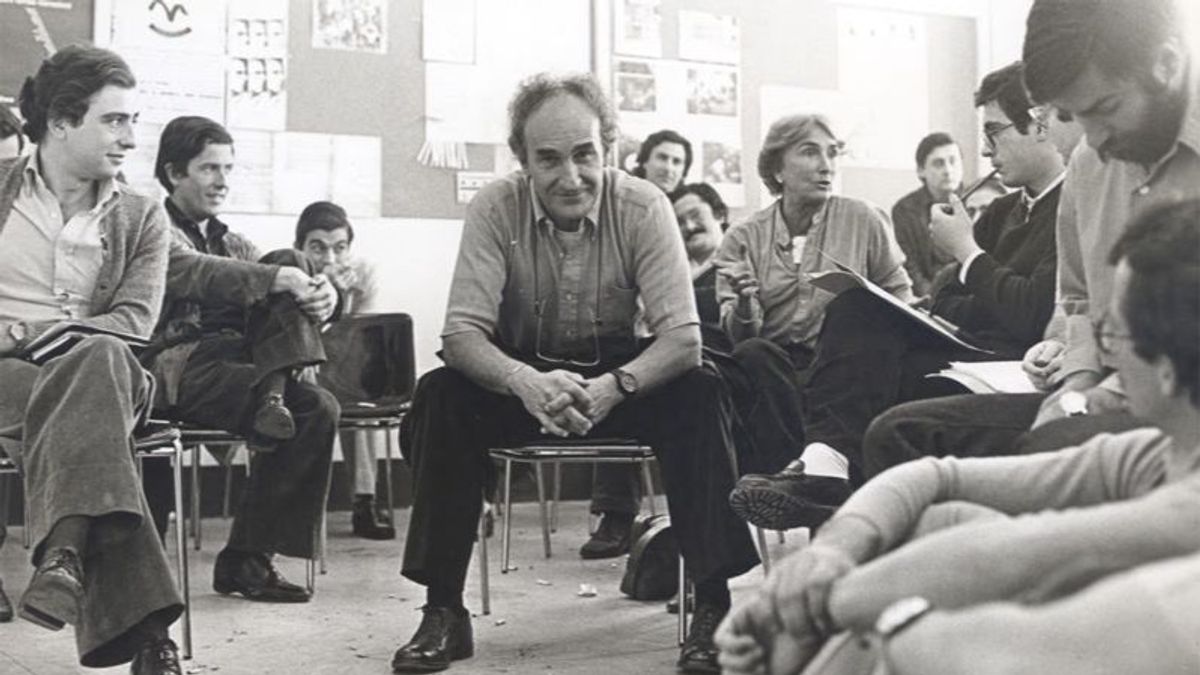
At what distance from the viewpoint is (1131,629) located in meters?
0.65

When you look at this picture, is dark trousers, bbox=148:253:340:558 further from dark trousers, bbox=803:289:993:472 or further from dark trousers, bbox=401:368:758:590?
dark trousers, bbox=803:289:993:472

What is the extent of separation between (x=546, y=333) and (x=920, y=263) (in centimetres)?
202

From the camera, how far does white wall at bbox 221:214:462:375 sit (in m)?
4.33

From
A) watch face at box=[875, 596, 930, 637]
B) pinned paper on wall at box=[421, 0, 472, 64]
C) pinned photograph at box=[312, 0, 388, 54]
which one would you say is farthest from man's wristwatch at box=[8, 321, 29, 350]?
pinned paper on wall at box=[421, 0, 472, 64]

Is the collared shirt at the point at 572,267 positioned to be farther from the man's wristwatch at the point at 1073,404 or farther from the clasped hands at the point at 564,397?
the man's wristwatch at the point at 1073,404

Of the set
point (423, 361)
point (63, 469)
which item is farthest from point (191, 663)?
point (423, 361)

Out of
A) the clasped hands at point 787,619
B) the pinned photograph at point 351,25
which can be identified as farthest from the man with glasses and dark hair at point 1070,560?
the pinned photograph at point 351,25

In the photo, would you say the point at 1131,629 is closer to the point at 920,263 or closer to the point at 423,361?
the point at 920,263

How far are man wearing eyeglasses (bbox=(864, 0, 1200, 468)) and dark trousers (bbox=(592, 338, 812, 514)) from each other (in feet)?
2.96

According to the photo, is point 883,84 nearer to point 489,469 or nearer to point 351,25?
point 351,25

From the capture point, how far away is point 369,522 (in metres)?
3.82

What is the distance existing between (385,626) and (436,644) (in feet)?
1.41

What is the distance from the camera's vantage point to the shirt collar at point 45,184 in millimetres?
2264

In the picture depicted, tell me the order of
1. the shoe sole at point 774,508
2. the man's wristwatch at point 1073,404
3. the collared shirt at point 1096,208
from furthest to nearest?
the shoe sole at point 774,508
the man's wristwatch at point 1073,404
the collared shirt at point 1096,208
